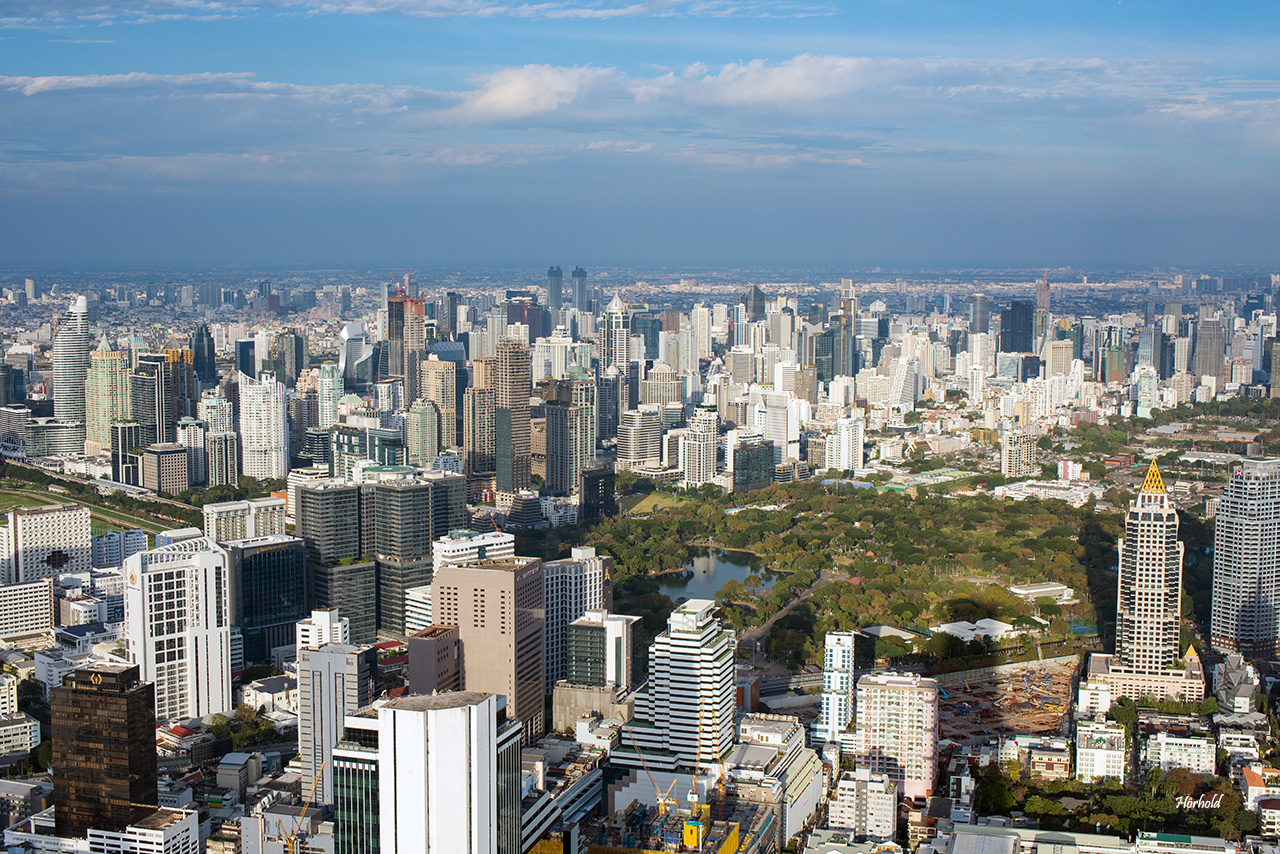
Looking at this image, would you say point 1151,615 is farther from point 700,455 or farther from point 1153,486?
point 700,455

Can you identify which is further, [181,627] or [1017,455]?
[1017,455]

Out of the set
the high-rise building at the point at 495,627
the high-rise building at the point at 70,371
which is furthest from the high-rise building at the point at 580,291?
the high-rise building at the point at 495,627

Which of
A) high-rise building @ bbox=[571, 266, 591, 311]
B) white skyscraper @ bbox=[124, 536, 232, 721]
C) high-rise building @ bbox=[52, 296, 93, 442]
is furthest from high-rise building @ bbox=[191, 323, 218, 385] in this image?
white skyscraper @ bbox=[124, 536, 232, 721]

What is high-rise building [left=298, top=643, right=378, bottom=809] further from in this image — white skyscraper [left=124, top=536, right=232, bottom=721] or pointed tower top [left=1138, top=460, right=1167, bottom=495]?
pointed tower top [left=1138, top=460, right=1167, bottom=495]

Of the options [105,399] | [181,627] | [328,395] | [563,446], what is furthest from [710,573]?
[105,399]

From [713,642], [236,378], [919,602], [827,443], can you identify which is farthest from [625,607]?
[236,378]

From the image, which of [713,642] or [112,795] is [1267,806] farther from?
[112,795]

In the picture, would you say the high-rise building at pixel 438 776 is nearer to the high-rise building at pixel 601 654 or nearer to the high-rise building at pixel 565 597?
the high-rise building at pixel 601 654
